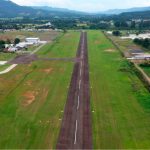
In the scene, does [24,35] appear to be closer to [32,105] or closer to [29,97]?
[29,97]

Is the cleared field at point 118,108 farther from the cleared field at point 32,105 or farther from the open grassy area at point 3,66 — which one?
the open grassy area at point 3,66

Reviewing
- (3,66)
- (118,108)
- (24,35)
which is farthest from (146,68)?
(24,35)

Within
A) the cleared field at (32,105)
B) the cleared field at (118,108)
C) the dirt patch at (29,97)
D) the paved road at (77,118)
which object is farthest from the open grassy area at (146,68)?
the dirt patch at (29,97)

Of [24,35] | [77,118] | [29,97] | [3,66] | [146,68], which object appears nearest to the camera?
[77,118]

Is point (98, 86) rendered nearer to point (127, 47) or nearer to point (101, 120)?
point (101, 120)

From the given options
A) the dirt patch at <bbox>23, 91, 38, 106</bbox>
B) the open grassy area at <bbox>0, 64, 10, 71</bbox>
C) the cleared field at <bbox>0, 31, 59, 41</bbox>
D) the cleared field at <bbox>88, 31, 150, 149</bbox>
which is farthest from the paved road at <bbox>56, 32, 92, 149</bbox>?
the cleared field at <bbox>0, 31, 59, 41</bbox>

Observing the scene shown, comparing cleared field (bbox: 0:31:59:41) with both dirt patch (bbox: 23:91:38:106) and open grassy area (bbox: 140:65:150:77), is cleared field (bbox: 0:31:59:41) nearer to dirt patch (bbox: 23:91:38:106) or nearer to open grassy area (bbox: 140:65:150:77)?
open grassy area (bbox: 140:65:150:77)
